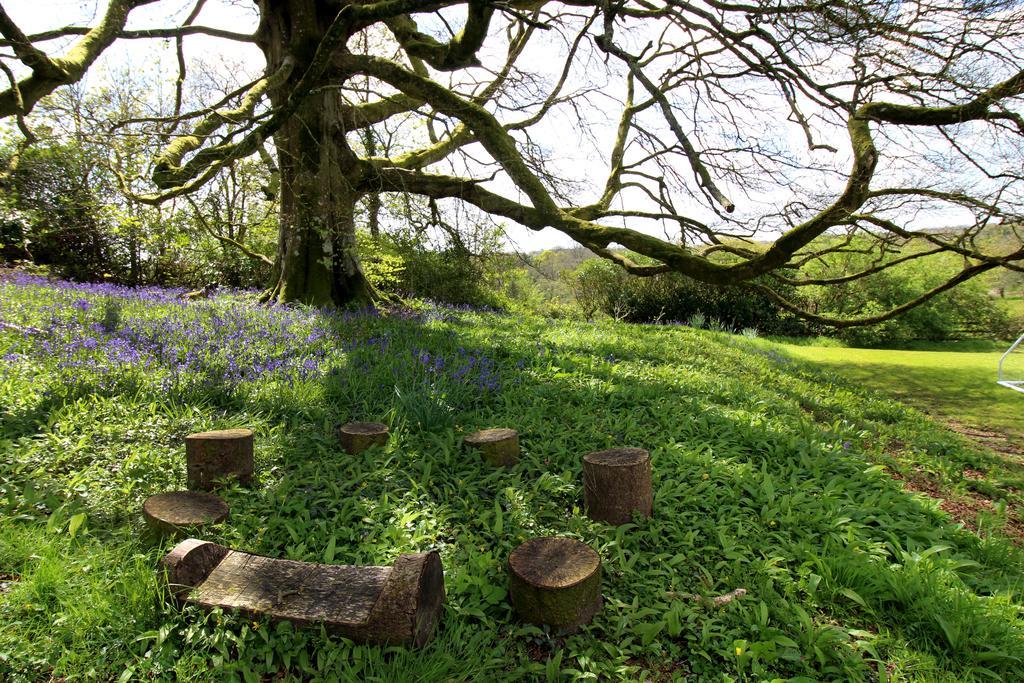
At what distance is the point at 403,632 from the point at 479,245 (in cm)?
601

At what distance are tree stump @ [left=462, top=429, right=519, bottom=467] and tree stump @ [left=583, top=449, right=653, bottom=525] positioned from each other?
606 mm

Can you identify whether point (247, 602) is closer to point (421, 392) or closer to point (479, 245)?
point (421, 392)

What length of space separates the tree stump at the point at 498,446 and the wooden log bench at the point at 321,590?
46.8 inches

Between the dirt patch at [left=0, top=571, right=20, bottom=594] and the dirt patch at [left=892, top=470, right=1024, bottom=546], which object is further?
the dirt patch at [left=892, top=470, right=1024, bottom=546]

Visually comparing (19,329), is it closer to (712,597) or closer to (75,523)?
(75,523)

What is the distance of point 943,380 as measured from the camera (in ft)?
35.3

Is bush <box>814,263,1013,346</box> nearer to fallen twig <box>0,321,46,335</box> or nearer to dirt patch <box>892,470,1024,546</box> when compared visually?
dirt patch <box>892,470,1024,546</box>

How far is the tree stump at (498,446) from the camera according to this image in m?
3.10

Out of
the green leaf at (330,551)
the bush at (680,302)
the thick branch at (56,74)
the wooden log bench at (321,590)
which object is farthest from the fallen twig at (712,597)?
the bush at (680,302)

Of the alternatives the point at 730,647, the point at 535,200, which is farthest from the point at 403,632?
the point at 535,200

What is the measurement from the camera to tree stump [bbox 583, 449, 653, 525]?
2555 millimetres

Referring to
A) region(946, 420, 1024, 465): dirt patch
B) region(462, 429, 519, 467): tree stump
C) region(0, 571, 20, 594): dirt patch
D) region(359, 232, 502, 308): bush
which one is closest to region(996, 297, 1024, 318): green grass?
region(946, 420, 1024, 465): dirt patch

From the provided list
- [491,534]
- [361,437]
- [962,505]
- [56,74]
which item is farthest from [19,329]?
[962,505]

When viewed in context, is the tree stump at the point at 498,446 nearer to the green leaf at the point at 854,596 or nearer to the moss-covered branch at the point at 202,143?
the green leaf at the point at 854,596
